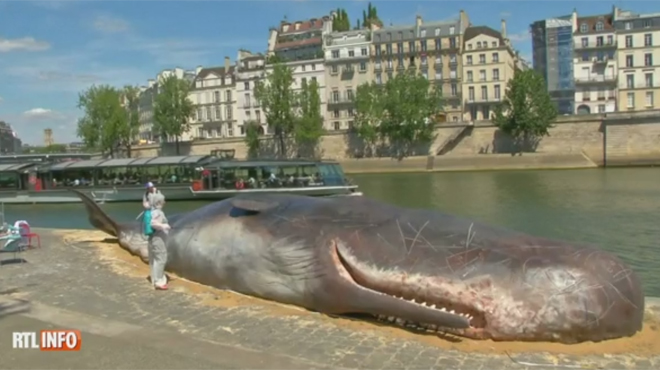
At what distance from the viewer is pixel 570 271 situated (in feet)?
24.5

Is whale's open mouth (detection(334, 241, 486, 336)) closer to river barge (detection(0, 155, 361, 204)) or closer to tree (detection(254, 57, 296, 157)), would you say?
river barge (detection(0, 155, 361, 204))

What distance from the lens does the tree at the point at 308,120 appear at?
9606cm

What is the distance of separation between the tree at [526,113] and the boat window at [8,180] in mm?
61542

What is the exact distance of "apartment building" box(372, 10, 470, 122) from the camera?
336 feet

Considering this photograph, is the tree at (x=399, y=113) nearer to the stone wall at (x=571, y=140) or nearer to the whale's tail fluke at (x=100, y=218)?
the stone wall at (x=571, y=140)

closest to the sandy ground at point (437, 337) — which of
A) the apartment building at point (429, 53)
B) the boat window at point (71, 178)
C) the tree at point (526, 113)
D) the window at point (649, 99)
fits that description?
the boat window at point (71, 178)

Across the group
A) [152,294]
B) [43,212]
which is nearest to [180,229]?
[152,294]

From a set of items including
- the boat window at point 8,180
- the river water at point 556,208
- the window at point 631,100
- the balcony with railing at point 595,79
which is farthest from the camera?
the balcony with railing at point 595,79

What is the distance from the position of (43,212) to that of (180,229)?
41.2m

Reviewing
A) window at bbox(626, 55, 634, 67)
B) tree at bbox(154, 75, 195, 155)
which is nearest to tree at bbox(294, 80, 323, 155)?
tree at bbox(154, 75, 195, 155)

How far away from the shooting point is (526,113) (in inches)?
3268

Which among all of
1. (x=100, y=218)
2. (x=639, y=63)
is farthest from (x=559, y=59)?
(x=100, y=218)

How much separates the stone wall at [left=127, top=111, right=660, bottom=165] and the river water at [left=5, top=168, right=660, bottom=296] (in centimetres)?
1641

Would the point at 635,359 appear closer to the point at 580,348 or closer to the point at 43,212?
the point at 580,348
